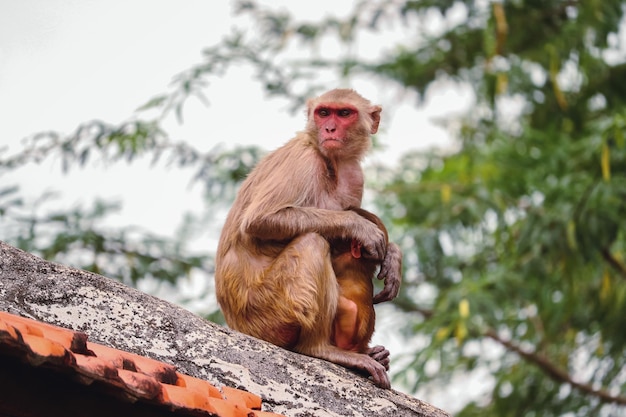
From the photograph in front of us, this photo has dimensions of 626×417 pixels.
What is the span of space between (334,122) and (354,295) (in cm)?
139

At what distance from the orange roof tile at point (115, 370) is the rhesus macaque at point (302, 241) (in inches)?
54.1

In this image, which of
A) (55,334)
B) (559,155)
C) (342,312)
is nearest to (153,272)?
(559,155)

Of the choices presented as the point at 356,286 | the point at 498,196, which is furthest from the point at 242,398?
the point at 498,196

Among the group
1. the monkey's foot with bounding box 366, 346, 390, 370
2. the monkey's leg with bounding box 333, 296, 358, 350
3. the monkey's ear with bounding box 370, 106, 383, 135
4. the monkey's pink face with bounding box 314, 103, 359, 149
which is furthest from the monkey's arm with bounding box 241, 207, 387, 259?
the monkey's ear with bounding box 370, 106, 383, 135

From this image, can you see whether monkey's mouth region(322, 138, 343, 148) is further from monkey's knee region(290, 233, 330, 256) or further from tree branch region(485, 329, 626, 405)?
tree branch region(485, 329, 626, 405)

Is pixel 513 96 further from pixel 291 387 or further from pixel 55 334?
pixel 55 334

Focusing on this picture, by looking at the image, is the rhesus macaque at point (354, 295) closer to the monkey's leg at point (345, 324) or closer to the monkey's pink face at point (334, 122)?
the monkey's leg at point (345, 324)

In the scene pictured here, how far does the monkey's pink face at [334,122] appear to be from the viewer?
7.33 m

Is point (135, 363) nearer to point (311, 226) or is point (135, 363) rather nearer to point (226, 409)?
point (226, 409)

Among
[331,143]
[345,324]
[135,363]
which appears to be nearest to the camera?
[135,363]

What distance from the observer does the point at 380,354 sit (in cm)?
665

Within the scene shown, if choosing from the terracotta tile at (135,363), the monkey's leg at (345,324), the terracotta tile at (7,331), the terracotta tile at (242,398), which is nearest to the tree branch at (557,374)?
the monkey's leg at (345,324)

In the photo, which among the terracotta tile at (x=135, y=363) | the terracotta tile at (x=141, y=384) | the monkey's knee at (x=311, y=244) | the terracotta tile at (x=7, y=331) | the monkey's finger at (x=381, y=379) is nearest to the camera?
the terracotta tile at (x=7, y=331)

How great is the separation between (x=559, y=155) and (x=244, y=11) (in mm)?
6800
